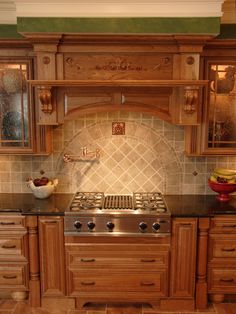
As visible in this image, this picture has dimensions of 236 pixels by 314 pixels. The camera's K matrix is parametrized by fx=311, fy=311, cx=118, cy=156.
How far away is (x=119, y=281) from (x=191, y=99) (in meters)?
1.66

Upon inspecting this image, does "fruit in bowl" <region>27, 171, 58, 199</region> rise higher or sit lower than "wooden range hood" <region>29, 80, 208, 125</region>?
lower

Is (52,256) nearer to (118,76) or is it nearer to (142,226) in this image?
(142,226)

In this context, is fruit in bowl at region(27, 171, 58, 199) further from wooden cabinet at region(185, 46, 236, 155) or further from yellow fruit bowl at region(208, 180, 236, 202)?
yellow fruit bowl at region(208, 180, 236, 202)

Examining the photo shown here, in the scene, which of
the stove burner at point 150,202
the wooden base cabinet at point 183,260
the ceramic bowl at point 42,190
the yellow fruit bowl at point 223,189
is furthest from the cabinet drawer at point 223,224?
the ceramic bowl at point 42,190

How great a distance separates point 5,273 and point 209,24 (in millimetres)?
2711

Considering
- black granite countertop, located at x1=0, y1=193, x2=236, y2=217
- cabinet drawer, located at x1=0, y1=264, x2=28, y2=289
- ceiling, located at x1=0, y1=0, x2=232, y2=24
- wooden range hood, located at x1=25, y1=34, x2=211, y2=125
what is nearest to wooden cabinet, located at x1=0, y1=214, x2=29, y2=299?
cabinet drawer, located at x1=0, y1=264, x2=28, y2=289

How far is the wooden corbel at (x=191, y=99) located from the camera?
2.54m

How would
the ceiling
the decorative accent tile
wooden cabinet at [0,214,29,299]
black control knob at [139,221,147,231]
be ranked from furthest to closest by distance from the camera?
the decorative accent tile → wooden cabinet at [0,214,29,299] → black control knob at [139,221,147,231] → the ceiling

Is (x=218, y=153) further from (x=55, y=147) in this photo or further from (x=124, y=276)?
(x=55, y=147)

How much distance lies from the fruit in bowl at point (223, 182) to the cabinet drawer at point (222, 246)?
1.36 ft

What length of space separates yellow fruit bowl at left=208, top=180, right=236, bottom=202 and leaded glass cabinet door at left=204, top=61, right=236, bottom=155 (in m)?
0.30

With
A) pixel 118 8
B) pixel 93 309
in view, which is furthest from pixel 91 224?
pixel 118 8

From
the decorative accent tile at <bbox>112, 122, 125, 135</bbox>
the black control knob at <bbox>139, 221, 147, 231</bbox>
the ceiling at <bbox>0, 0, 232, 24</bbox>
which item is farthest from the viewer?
the decorative accent tile at <bbox>112, 122, 125, 135</bbox>

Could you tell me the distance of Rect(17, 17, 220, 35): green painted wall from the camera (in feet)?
8.07
